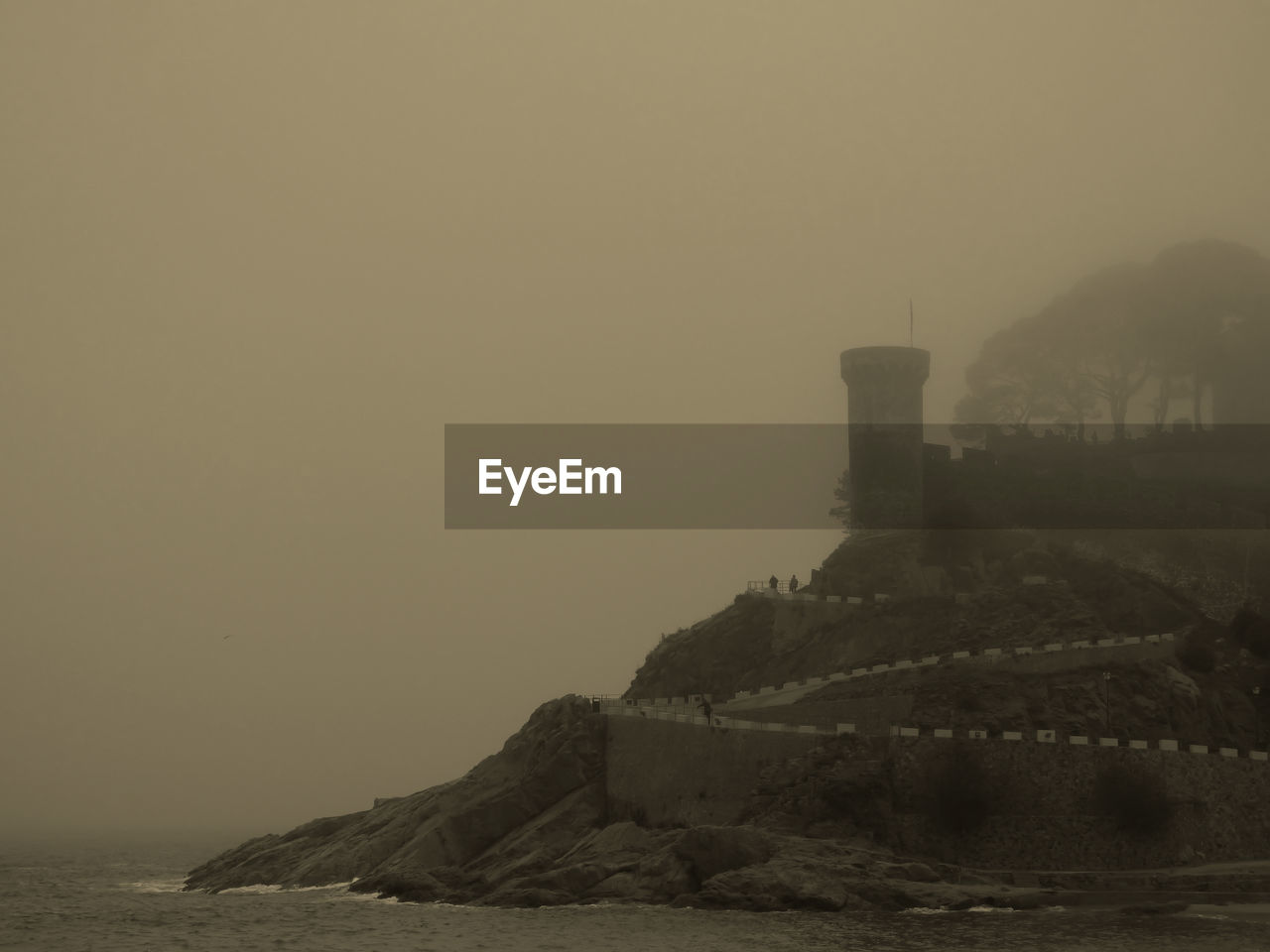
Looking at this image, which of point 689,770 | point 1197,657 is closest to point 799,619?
point 689,770

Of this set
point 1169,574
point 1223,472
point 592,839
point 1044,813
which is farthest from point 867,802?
point 1223,472

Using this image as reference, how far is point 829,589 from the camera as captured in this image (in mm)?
70500

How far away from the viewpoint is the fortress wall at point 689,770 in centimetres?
5600

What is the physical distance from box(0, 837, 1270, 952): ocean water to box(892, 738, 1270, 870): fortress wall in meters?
4.77

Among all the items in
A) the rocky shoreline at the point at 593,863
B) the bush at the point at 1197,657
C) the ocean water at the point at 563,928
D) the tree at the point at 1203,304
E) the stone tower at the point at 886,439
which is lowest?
the ocean water at the point at 563,928

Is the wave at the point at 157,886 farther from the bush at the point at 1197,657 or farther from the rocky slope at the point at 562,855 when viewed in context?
the bush at the point at 1197,657

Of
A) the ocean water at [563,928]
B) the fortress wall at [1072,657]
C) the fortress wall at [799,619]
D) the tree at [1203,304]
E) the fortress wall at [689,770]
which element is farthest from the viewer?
the tree at [1203,304]

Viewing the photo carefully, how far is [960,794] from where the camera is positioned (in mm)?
53625

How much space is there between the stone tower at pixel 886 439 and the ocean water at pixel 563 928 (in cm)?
2523

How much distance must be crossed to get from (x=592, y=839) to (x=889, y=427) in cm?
2360

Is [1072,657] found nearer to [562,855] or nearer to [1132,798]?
[1132,798]

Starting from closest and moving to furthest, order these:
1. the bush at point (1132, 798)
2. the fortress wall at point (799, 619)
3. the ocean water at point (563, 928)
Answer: the ocean water at point (563, 928), the bush at point (1132, 798), the fortress wall at point (799, 619)

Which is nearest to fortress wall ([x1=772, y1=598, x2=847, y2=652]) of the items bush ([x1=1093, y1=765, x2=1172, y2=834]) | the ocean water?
→ bush ([x1=1093, y1=765, x2=1172, y2=834])

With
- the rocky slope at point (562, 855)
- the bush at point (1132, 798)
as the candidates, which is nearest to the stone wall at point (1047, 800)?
the bush at point (1132, 798)
